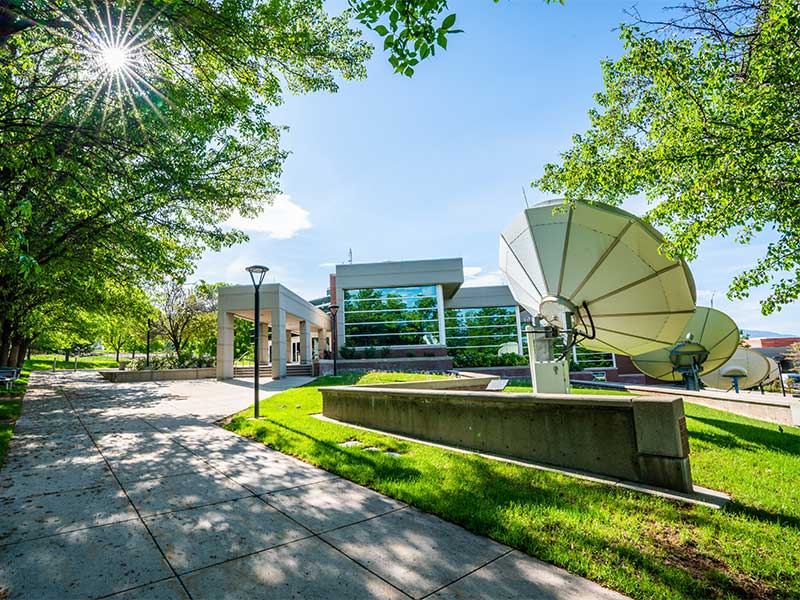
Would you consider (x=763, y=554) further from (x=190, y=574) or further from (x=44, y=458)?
(x=44, y=458)

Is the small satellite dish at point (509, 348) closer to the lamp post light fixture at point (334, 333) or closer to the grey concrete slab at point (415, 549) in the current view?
the lamp post light fixture at point (334, 333)

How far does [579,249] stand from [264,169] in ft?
32.8

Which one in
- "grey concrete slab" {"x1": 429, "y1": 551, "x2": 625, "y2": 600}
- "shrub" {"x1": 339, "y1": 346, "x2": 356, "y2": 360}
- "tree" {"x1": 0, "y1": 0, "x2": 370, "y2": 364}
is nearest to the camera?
"grey concrete slab" {"x1": 429, "y1": 551, "x2": 625, "y2": 600}

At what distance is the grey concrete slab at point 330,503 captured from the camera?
3840 mm

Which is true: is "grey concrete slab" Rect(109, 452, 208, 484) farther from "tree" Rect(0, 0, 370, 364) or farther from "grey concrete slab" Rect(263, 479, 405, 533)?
"tree" Rect(0, 0, 370, 364)

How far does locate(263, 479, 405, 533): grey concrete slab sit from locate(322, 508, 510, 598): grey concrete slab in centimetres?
21

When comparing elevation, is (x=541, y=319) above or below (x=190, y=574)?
above

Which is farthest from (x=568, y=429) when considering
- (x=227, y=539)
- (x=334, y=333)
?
(x=334, y=333)

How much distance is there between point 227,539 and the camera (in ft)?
11.2

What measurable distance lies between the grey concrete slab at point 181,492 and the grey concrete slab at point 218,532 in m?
0.25

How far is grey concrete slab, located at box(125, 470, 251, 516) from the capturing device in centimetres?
424

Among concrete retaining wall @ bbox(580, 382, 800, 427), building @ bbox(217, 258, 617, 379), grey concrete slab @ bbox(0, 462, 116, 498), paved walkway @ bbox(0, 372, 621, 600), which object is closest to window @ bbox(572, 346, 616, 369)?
building @ bbox(217, 258, 617, 379)

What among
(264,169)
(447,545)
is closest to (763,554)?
(447,545)

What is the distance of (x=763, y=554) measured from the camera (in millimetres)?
3057
